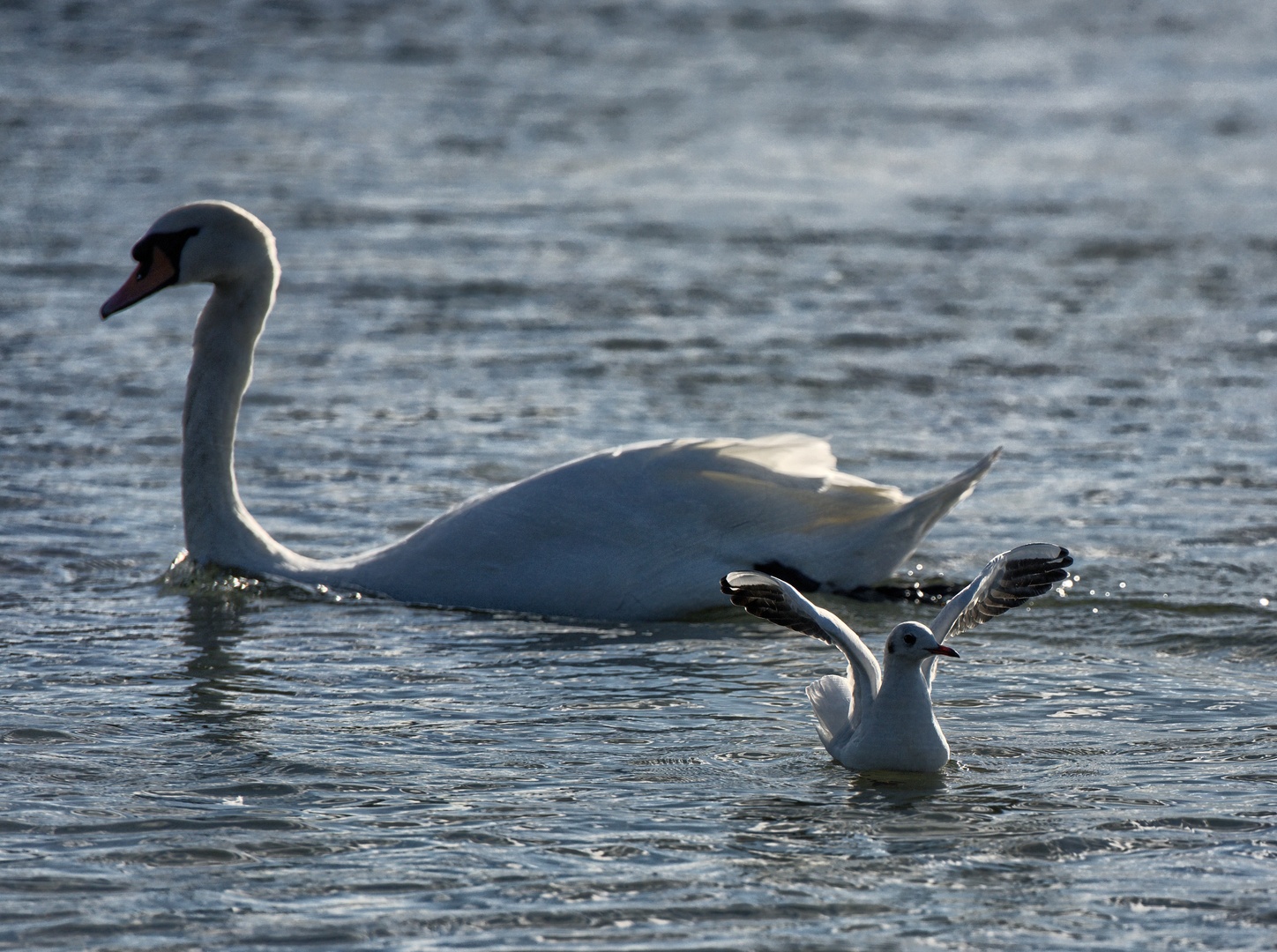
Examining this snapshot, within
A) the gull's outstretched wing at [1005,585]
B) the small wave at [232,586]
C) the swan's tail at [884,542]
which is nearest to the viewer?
the gull's outstretched wing at [1005,585]

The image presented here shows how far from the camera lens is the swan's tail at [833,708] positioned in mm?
5812

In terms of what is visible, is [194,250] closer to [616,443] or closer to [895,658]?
[616,443]

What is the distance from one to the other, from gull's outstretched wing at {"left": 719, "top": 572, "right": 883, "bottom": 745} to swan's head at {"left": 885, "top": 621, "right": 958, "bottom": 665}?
0.18 m

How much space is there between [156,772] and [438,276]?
840 cm

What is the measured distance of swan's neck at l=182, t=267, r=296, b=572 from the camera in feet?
25.7

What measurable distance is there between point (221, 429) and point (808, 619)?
3.37 metres

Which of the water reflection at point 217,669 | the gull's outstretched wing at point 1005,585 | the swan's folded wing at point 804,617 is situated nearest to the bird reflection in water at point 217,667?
the water reflection at point 217,669

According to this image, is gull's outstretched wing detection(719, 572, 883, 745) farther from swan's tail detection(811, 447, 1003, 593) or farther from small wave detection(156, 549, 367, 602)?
small wave detection(156, 549, 367, 602)

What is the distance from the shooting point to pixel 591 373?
1128 cm

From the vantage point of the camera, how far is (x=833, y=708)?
5.94 m

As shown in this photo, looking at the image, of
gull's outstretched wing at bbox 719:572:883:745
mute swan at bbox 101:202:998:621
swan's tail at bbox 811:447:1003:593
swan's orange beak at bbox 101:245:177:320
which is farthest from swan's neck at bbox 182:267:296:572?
gull's outstretched wing at bbox 719:572:883:745

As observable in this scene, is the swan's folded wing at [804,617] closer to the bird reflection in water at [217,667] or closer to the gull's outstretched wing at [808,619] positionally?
the gull's outstretched wing at [808,619]

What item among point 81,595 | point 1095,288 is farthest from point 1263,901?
point 1095,288

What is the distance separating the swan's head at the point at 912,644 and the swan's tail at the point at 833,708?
0.34 m
